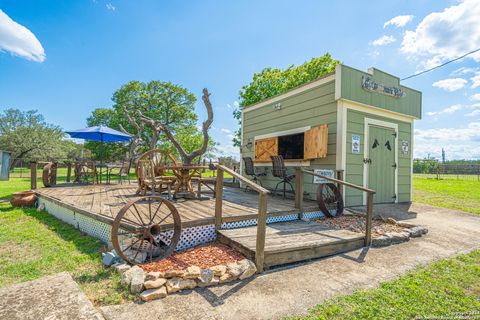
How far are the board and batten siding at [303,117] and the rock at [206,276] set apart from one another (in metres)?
3.74

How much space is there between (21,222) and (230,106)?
47.1 ft

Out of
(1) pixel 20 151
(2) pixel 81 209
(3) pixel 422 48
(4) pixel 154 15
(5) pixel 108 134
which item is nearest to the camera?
(2) pixel 81 209

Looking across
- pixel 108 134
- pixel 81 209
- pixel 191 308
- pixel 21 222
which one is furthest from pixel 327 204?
pixel 108 134

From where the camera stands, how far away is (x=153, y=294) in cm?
184

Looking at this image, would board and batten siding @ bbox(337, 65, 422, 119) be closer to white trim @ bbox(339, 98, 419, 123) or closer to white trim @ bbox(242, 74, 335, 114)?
white trim @ bbox(339, 98, 419, 123)

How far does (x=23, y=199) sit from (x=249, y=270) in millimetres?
Answer: 6170

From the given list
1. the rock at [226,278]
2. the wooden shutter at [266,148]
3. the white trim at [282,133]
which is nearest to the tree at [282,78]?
the white trim at [282,133]

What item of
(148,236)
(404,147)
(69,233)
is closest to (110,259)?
(148,236)

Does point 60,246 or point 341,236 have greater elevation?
point 341,236

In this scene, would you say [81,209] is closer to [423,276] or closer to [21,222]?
[21,222]

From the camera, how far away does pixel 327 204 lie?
4418mm

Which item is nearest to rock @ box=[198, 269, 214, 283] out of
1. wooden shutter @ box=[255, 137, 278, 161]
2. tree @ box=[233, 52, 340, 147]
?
wooden shutter @ box=[255, 137, 278, 161]

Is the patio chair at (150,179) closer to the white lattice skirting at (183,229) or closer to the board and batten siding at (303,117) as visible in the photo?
the white lattice skirting at (183,229)

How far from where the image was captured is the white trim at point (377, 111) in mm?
4996
